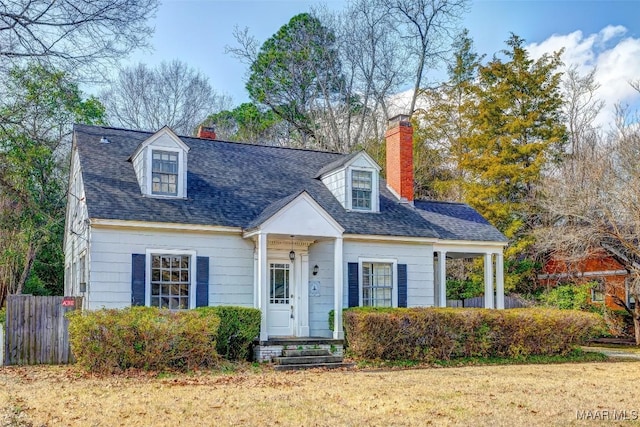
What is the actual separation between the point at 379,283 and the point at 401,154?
4.12 metres

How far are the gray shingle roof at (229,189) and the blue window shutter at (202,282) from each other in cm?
96

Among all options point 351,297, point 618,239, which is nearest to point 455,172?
point 618,239

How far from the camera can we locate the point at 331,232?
15.0 m

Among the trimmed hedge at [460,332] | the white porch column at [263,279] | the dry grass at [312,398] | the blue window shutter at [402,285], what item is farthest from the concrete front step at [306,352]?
the blue window shutter at [402,285]

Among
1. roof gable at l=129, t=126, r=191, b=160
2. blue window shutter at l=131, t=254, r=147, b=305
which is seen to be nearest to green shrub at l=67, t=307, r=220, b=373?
blue window shutter at l=131, t=254, r=147, b=305

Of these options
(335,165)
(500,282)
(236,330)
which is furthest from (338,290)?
(500,282)

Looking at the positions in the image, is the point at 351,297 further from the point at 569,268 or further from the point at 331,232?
the point at 569,268

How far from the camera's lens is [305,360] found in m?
13.8

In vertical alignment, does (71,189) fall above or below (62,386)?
above

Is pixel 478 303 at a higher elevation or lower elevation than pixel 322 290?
lower

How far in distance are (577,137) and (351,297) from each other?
16332mm

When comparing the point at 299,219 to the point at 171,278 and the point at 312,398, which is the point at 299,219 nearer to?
the point at 171,278

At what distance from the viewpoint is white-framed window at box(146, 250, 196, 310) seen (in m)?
14.3

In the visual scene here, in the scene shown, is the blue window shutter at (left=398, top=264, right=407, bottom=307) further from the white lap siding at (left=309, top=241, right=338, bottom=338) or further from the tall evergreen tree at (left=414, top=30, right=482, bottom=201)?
the tall evergreen tree at (left=414, top=30, right=482, bottom=201)
